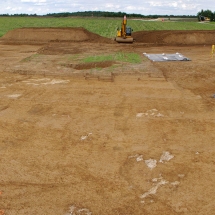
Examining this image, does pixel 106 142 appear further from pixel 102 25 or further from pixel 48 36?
pixel 102 25

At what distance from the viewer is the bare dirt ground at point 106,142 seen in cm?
605

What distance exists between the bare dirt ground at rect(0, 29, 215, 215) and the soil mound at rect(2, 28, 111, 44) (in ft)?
60.2

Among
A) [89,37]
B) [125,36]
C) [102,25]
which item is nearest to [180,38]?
[125,36]

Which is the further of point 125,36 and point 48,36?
point 48,36

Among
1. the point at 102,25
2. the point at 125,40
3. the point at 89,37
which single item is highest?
the point at 102,25

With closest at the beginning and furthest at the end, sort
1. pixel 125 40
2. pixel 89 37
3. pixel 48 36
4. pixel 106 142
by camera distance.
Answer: pixel 106 142 → pixel 125 40 → pixel 89 37 → pixel 48 36

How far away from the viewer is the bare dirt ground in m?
6.05

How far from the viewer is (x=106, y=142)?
854 cm

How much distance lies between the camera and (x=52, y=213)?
5.63 meters

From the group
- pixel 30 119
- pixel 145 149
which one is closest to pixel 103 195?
pixel 145 149

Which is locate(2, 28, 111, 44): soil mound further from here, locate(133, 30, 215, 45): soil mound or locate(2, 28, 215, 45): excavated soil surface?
locate(133, 30, 215, 45): soil mound

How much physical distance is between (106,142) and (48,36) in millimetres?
29309

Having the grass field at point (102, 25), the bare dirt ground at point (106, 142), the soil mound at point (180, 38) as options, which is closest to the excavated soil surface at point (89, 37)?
the soil mound at point (180, 38)

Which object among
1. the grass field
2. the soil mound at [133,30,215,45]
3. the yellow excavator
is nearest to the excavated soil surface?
the soil mound at [133,30,215,45]
